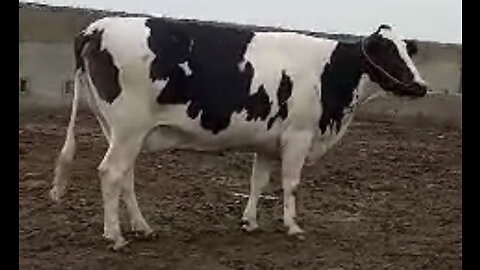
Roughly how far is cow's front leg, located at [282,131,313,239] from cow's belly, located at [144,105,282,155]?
11cm

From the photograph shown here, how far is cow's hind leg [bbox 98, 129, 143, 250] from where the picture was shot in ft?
19.6

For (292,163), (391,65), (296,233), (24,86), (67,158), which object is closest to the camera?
(67,158)

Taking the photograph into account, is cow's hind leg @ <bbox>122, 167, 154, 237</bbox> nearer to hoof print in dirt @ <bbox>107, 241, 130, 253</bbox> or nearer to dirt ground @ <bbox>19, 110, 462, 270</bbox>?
dirt ground @ <bbox>19, 110, 462, 270</bbox>

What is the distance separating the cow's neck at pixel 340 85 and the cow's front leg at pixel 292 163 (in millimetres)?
231

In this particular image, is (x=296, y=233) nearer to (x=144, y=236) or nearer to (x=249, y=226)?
(x=249, y=226)

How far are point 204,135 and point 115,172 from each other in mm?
738

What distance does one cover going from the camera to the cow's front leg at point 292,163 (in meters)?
6.74

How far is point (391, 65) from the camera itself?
23.3ft

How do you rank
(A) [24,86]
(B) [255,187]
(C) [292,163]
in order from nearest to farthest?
(C) [292,163]
(B) [255,187]
(A) [24,86]

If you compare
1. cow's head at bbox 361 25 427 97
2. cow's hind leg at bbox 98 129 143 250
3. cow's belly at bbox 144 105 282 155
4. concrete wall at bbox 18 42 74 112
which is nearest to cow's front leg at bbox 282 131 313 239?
cow's belly at bbox 144 105 282 155

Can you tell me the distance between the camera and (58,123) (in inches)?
507

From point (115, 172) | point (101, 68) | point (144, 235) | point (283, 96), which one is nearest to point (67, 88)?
point (283, 96)
